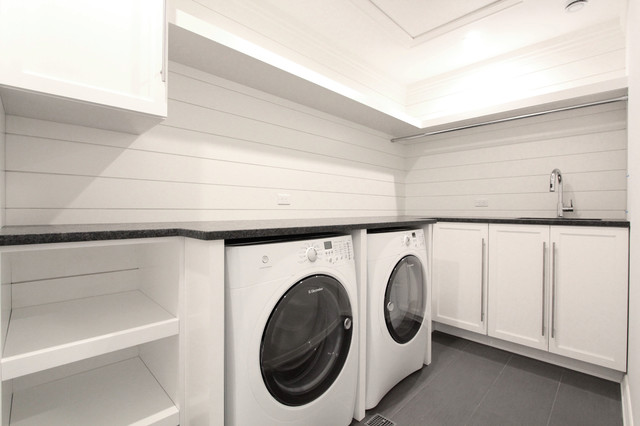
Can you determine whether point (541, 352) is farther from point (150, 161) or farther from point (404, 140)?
point (150, 161)

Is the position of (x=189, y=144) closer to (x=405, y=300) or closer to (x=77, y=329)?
(x=77, y=329)

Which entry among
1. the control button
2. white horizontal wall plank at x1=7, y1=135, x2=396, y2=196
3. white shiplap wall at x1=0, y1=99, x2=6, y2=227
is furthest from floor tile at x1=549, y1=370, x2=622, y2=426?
white shiplap wall at x1=0, y1=99, x2=6, y2=227

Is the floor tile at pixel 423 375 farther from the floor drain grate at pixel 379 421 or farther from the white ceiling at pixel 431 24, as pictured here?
the white ceiling at pixel 431 24

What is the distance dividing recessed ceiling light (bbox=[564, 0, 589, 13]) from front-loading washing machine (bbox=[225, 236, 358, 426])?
7.68 feet

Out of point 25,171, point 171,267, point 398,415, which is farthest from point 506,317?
point 25,171

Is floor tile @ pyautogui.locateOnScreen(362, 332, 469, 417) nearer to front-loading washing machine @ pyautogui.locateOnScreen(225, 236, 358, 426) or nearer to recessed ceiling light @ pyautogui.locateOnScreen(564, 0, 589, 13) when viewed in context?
front-loading washing machine @ pyautogui.locateOnScreen(225, 236, 358, 426)

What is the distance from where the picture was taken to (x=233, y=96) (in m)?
1.98

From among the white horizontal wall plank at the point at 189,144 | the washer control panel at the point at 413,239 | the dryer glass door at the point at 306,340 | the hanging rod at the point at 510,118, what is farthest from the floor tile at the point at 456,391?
the hanging rod at the point at 510,118

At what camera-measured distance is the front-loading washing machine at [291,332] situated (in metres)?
1.08

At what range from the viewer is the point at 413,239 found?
6.39 ft

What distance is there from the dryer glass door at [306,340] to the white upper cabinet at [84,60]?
98 centimetres

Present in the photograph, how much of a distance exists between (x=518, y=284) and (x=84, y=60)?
2830mm

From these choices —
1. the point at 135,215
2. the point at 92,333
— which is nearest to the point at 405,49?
the point at 135,215

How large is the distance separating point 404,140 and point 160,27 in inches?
104
